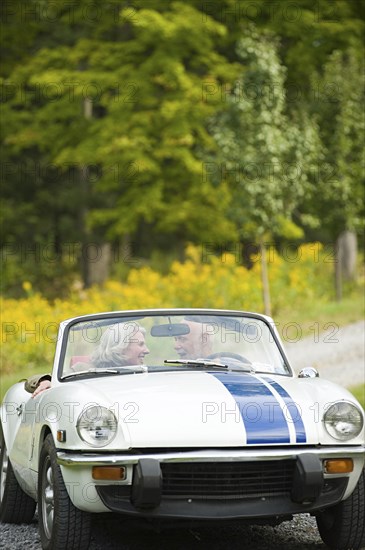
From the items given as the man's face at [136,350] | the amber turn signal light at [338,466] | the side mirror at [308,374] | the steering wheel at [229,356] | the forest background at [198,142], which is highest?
the man's face at [136,350]

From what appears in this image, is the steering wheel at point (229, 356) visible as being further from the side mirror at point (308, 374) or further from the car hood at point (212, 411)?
the car hood at point (212, 411)

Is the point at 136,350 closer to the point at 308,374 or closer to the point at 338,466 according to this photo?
the point at 308,374

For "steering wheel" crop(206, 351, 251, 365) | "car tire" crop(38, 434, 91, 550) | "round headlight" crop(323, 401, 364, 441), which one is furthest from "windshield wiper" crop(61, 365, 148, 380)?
"round headlight" crop(323, 401, 364, 441)

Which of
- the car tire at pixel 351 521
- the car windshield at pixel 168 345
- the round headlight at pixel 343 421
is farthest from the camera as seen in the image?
the car windshield at pixel 168 345

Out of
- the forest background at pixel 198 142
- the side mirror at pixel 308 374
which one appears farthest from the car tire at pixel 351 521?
the forest background at pixel 198 142

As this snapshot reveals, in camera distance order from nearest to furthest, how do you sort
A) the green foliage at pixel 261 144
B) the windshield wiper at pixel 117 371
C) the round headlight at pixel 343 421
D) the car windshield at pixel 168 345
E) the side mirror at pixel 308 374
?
1. the round headlight at pixel 343 421
2. the windshield wiper at pixel 117 371
3. the car windshield at pixel 168 345
4. the side mirror at pixel 308 374
5. the green foliage at pixel 261 144

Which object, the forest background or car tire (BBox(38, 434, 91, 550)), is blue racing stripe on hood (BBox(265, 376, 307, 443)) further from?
the forest background

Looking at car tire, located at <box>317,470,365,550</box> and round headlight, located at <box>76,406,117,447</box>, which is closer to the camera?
round headlight, located at <box>76,406,117,447</box>

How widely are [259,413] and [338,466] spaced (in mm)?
520

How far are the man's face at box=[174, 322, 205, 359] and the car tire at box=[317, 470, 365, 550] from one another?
4.94ft

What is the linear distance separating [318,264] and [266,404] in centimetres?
2037

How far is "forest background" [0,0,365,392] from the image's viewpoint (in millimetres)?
19375

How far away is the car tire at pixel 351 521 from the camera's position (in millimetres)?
6047

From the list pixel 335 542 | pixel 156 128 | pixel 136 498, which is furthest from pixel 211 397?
pixel 156 128
